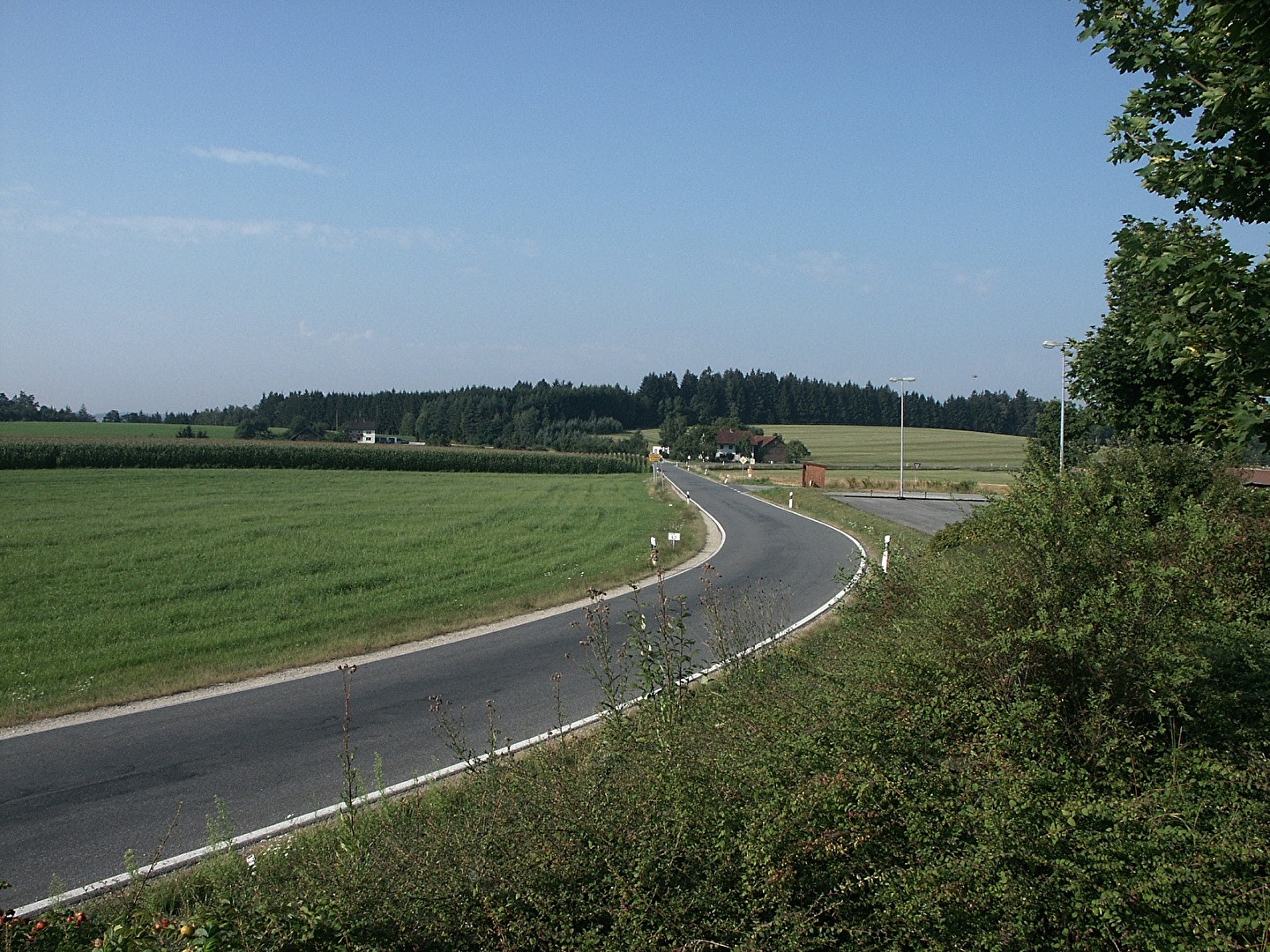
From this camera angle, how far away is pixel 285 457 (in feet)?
201

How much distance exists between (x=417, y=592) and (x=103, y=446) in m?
43.6

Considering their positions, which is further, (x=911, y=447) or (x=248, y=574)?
(x=911, y=447)

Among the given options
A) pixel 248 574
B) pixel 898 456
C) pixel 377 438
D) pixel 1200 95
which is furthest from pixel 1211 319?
pixel 377 438

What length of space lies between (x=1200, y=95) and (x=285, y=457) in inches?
2437

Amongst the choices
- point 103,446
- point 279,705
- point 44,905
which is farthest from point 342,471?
point 44,905

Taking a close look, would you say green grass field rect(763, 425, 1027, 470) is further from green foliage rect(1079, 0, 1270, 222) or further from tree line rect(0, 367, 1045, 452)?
green foliage rect(1079, 0, 1270, 222)

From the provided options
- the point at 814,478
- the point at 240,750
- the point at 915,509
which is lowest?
the point at 915,509

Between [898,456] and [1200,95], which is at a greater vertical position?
[1200,95]

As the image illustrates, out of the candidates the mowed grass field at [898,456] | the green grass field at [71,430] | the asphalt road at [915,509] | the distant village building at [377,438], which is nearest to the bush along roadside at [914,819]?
the asphalt road at [915,509]

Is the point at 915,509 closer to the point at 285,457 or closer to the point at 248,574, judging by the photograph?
the point at 248,574

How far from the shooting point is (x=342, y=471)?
60625 millimetres

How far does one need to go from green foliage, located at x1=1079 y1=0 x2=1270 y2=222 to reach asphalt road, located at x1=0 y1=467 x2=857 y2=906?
6.89 m

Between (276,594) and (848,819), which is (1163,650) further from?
(276,594)

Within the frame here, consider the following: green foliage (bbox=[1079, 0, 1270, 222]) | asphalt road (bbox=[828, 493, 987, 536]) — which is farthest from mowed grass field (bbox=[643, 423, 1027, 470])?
green foliage (bbox=[1079, 0, 1270, 222])
